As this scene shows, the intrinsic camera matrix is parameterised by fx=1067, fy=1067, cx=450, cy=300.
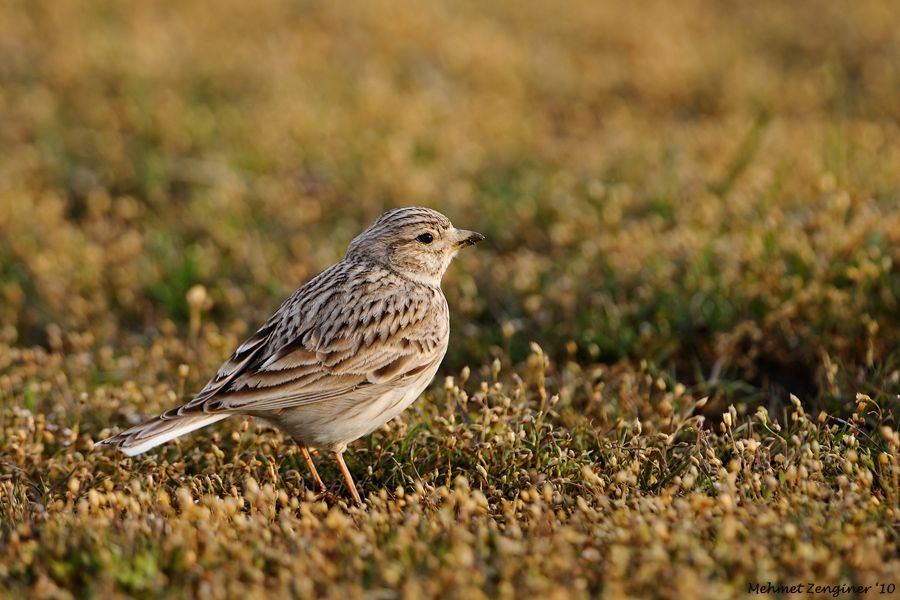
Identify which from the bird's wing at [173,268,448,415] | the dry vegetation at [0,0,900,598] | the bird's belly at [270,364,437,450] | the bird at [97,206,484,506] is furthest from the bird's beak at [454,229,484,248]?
the bird's belly at [270,364,437,450]

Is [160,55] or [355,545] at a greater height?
[160,55]

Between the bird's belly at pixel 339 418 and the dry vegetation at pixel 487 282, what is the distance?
0.88ft

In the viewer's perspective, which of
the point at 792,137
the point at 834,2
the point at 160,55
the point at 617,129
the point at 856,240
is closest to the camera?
the point at 856,240

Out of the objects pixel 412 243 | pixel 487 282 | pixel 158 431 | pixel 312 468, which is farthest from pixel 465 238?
pixel 158 431

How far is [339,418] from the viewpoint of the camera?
5562mm

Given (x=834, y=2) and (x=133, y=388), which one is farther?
(x=834, y=2)

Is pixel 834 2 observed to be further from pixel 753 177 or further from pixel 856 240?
pixel 856 240

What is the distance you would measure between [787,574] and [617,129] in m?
8.42

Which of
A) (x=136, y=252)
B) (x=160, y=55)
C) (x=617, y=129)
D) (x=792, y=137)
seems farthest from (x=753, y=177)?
(x=160, y=55)

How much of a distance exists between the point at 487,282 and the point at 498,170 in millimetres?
2789

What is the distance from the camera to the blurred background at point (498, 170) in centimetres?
745

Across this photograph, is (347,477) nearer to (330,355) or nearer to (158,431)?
(330,355)

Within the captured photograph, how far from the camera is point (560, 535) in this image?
432cm

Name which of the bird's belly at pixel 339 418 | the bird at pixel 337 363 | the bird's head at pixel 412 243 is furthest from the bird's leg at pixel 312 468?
the bird's head at pixel 412 243
